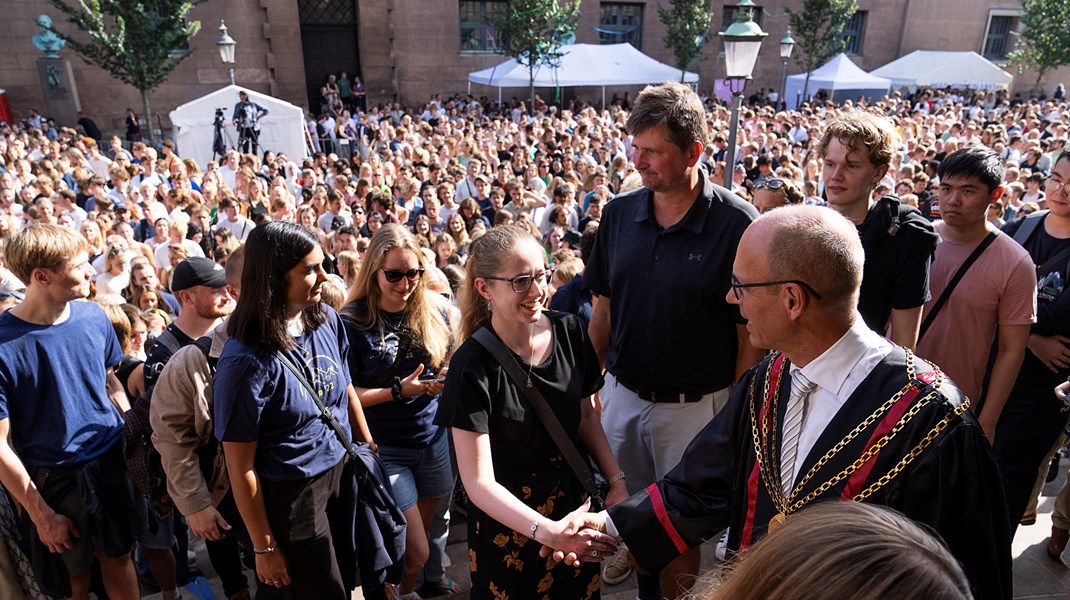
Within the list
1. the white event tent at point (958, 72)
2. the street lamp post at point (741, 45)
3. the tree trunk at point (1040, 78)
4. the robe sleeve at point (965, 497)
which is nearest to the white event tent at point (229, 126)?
the street lamp post at point (741, 45)

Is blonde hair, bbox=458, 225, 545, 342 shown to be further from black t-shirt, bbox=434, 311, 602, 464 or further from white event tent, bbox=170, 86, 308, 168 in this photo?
white event tent, bbox=170, 86, 308, 168

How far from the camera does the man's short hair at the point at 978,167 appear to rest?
313 centimetres

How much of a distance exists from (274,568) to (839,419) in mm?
2126

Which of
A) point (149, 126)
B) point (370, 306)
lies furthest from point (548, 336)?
point (149, 126)

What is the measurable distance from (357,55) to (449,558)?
25030mm

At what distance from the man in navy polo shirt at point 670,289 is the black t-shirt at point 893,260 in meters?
0.52

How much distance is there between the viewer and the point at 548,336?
8.71 feet

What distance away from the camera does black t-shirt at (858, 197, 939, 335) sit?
9.43ft

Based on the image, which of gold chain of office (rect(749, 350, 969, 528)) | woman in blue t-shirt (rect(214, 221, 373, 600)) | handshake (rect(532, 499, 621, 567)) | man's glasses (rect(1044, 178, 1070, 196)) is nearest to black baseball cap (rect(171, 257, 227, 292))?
woman in blue t-shirt (rect(214, 221, 373, 600))

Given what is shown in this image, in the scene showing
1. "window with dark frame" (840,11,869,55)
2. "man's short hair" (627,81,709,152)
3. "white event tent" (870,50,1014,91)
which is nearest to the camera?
"man's short hair" (627,81,709,152)

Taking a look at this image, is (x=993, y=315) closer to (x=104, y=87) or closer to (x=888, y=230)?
(x=888, y=230)

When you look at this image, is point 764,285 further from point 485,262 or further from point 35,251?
point 35,251

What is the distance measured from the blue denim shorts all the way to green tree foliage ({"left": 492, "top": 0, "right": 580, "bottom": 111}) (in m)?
19.3

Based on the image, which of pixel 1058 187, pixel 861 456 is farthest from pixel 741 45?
pixel 861 456
